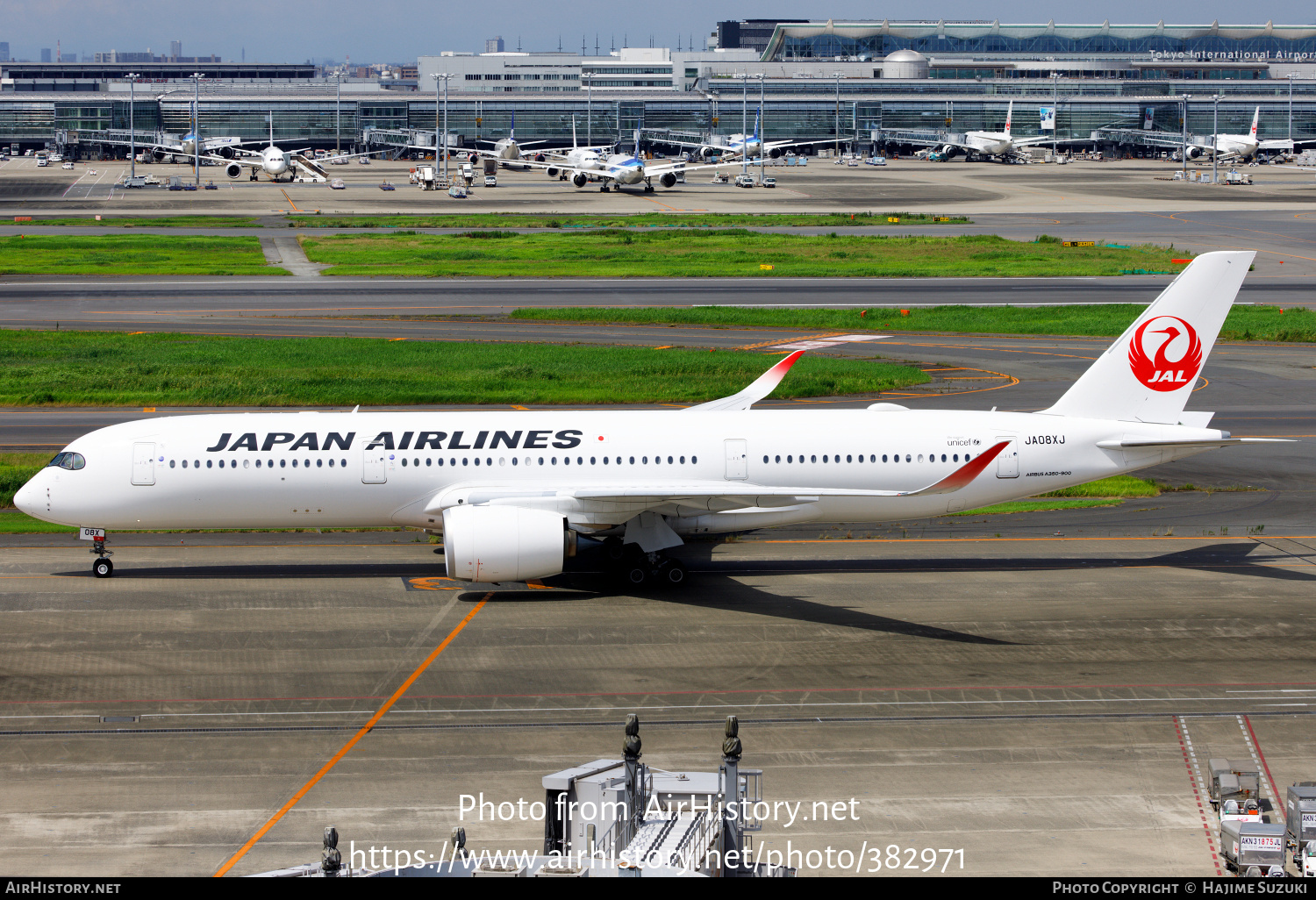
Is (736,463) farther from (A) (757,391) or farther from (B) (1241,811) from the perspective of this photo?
(B) (1241,811)

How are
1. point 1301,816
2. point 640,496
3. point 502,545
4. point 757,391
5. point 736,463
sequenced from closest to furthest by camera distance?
point 1301,816
point 502,545
point 640,496
point 736,463
point 757,391

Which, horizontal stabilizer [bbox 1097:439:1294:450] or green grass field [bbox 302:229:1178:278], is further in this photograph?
green grass field [bbox 302:229:1178:278]

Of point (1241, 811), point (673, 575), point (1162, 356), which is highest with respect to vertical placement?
point (1162, 356)

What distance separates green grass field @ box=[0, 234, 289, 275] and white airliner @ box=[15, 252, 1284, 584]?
66204 millimetres

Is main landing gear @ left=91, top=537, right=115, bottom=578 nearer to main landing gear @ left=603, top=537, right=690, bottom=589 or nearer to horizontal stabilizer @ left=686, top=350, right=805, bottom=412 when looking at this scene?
main landing gear @ left=603, top=537, right=690, bottom=589

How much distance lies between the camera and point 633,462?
35250 mm

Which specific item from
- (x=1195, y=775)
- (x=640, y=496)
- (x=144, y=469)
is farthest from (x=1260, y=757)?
(x=144, y=469)

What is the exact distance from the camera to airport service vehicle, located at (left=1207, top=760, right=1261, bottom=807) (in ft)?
67.8

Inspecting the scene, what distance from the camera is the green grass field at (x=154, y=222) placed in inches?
5123

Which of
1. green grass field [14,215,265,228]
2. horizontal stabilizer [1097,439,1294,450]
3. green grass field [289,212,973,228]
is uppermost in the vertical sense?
green grass field [289,212,973,228]

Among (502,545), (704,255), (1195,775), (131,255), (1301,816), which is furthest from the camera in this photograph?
(131,255)

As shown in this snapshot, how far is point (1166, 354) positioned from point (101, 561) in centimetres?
3051

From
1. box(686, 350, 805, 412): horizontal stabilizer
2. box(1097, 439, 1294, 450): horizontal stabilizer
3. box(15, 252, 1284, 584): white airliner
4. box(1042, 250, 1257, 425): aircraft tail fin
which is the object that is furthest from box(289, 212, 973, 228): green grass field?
box(1097, 439, 1294, 450): horizontal stabilizer
